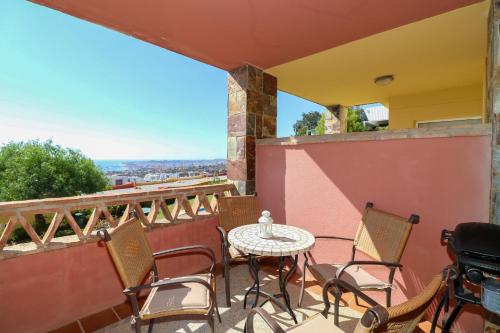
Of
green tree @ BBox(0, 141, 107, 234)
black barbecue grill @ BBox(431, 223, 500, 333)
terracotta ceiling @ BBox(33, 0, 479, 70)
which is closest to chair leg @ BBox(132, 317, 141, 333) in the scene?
black barbecue grill @ BBox(431, 223, 500, 333)

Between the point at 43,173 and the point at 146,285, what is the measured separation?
1782cm

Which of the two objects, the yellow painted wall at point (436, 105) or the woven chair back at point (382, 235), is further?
the yellow painted wall at point (436, 105)

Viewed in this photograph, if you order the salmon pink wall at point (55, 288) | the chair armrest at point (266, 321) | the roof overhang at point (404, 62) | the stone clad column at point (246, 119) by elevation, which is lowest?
the salmon pink wall at point (55, 288)

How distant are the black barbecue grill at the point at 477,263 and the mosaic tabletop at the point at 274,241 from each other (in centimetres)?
93

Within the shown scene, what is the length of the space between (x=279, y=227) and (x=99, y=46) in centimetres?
1965

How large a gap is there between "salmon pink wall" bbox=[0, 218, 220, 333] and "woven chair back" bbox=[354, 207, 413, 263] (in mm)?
2335

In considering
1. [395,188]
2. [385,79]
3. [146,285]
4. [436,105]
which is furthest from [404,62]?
[146,285]

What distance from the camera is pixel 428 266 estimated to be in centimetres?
208

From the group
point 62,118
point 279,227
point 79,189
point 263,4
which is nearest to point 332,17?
point 263,4

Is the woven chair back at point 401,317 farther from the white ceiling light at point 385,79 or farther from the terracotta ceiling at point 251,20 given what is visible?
the white ceiling light at point 385,79

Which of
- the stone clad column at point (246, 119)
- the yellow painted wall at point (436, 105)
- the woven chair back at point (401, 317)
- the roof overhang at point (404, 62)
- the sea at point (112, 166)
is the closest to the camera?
the woven chair back at point (401, 317)

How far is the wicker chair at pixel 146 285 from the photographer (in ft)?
4.78

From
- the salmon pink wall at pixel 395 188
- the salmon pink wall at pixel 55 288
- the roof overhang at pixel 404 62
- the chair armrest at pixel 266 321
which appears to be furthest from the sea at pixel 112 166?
the chair armrest at pixel 266 321

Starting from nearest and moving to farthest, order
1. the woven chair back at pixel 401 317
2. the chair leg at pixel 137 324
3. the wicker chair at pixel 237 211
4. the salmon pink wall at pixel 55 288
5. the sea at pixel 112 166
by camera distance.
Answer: the woven chair back at pixel 401 317 < the chair leg at pixel 137 324 < the salmon pink wall at pixel 55 288 < the wicker chair at pixel 237 211 < the sea at pixel 112 166
